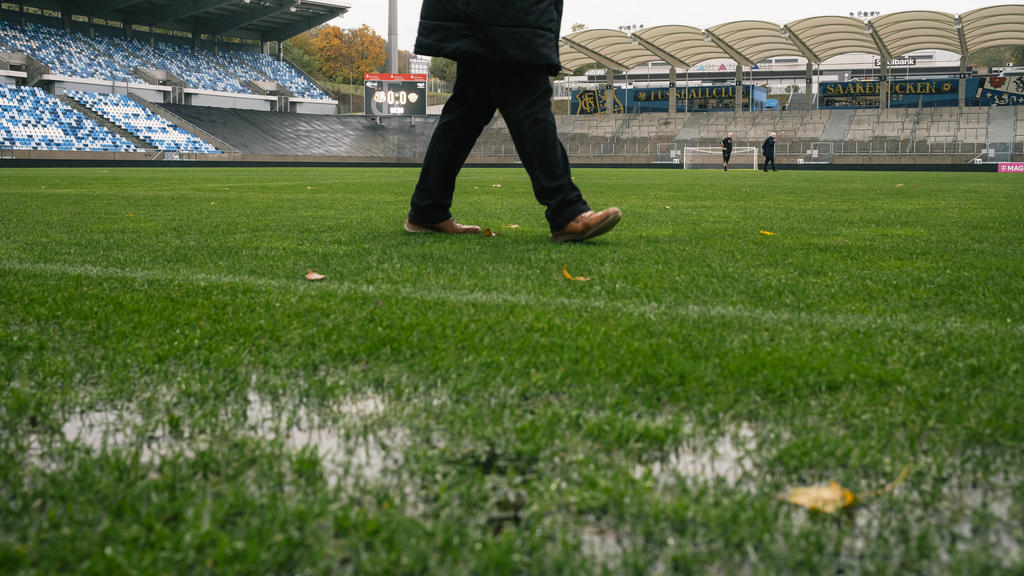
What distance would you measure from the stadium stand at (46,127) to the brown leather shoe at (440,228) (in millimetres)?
31948

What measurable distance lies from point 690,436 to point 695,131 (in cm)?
4442

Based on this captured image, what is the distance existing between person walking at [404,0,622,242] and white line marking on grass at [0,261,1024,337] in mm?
1337

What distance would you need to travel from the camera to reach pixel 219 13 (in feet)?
159

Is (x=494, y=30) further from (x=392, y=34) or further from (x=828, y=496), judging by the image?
(x=392, y=34)

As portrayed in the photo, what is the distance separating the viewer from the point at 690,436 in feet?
4.39

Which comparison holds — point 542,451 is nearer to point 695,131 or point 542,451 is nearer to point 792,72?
point 695,131

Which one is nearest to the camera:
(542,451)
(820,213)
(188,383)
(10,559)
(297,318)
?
(10,559)

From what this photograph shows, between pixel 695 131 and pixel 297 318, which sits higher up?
pixel 695 131

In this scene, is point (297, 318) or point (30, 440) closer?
point (30, 440)

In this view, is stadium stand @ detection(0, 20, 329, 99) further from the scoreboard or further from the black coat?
the black coat

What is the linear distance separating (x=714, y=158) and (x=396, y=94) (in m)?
17.4

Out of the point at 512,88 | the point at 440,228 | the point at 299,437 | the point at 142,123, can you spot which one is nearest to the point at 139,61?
the point at 142,123

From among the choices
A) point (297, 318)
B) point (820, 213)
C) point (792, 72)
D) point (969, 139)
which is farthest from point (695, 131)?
point (297, 318)

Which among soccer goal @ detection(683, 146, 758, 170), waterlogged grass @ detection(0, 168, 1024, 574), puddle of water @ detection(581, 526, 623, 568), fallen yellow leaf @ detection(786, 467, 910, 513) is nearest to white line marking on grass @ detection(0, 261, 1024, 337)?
waterlogged grass @ detection(0, 168, 1024, 574)
